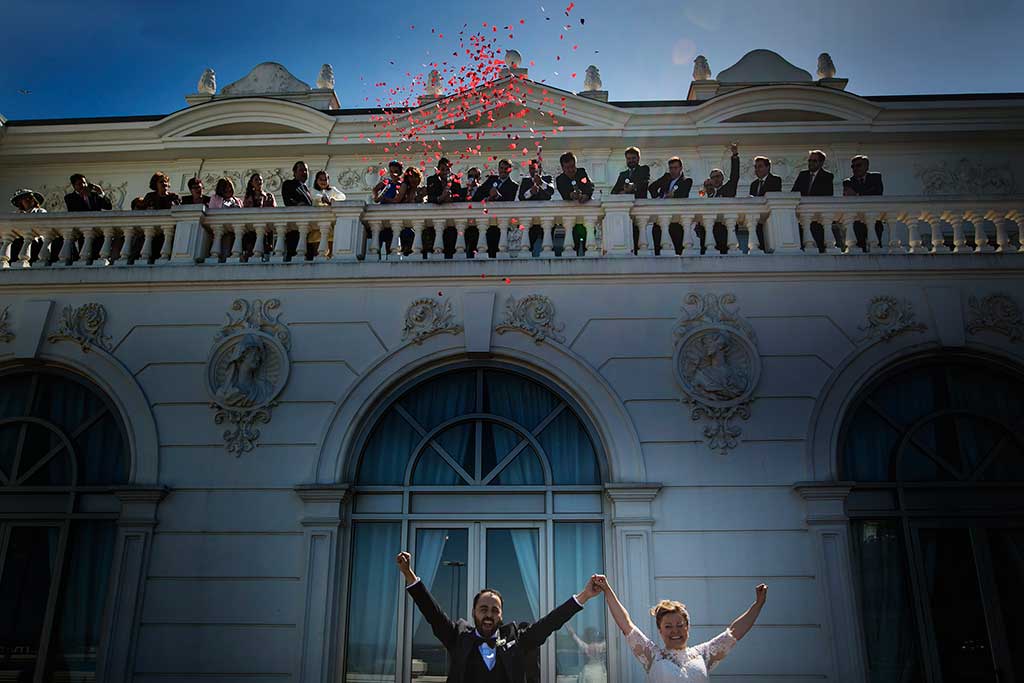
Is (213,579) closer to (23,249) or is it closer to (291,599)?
(291,599)

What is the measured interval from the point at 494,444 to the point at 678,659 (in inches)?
145

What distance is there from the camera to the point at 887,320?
8555 mm

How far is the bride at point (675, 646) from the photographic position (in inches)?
209

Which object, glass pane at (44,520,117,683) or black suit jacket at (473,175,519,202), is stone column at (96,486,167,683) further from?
black suit jacket at (473,175,519,202)

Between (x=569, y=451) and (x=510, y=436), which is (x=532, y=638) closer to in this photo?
(x=569, y=451)

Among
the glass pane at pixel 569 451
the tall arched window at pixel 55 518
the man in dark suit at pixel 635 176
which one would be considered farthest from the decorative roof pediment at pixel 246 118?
the glass pane at pixel 569 451

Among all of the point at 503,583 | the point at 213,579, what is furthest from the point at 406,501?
the point at 213,579

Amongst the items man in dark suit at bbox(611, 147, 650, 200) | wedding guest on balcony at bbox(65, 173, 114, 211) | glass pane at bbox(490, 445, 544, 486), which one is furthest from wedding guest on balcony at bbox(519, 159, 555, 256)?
wedding guest on balcony at bbox(65, 173, 114, 211)

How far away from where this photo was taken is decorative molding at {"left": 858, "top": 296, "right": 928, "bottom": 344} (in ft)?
27.9

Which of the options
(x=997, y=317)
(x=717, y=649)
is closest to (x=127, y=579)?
(x=717, y=649)

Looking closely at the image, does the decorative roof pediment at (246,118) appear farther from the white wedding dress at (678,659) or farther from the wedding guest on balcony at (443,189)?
the white wedding dress at (678,659)

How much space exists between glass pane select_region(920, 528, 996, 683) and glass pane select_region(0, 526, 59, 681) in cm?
897

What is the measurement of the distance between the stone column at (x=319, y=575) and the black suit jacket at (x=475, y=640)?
2.31 metres

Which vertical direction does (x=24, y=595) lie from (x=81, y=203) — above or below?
below
